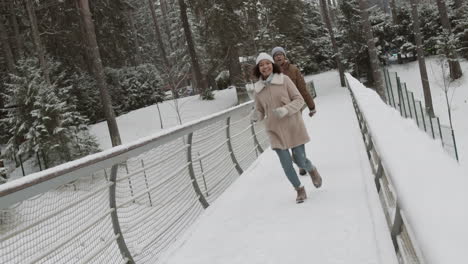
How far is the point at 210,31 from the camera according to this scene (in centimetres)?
3011

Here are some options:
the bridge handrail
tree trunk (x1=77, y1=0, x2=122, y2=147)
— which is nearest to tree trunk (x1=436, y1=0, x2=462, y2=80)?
tree trunk (x1=77, y1=0, x2=122, y2=147)

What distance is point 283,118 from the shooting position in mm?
5613

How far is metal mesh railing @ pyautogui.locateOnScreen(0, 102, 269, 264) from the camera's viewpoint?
9.55 feet

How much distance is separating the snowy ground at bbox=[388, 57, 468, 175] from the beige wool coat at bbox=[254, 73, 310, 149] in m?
12.7

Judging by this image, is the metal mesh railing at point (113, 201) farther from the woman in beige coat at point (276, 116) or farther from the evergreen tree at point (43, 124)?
the evergreen tree at point (43, 124)

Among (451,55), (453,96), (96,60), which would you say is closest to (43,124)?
(96,60)

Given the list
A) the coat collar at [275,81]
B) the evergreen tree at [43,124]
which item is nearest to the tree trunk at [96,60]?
the evergreen tree at [43,124]

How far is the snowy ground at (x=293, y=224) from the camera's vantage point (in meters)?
4.10

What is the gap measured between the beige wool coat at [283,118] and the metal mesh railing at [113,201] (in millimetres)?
1004

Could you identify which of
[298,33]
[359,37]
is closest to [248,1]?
[298,33]

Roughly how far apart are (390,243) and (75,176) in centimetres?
251

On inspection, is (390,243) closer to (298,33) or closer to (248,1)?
(248,1)

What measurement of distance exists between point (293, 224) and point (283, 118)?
1.28 m

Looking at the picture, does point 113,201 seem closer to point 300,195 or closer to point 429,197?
point 300,195
